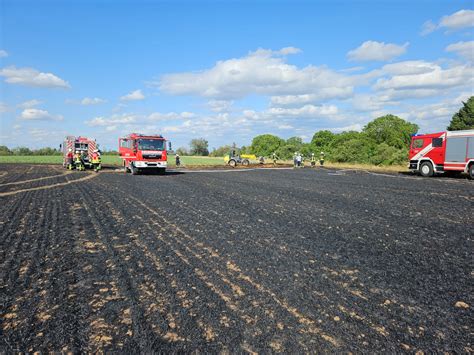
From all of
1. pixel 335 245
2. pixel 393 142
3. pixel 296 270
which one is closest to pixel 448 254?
pixel 335 245

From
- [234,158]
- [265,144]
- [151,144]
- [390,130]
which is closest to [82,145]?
[151,144]

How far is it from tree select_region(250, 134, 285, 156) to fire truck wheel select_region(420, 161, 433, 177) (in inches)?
2914

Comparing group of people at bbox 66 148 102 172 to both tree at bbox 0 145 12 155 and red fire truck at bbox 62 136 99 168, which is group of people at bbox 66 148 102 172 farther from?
tree at bbox 0 145 12 155

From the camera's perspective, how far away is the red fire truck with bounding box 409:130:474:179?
1769 cm

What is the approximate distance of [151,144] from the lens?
68.6ft

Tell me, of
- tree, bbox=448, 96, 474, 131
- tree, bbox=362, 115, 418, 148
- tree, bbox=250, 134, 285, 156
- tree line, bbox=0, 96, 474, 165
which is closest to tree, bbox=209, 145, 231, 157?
tree line, bbox=0, 96, 474, 165

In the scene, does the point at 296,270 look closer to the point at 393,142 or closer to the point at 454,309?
the point at 454,309

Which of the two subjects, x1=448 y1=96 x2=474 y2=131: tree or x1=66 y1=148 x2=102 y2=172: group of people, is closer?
x1=66 y1=148 x2=102 y2=172: group of people

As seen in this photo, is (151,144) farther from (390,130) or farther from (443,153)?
(390,130)

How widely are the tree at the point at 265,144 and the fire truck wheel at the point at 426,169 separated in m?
74.0

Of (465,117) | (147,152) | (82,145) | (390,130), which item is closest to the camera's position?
(147,152)

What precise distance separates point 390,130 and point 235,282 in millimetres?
67537

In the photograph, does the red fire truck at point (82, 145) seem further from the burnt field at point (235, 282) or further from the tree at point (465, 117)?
the tree at point (465, 117)

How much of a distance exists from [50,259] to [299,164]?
30.3 meters
